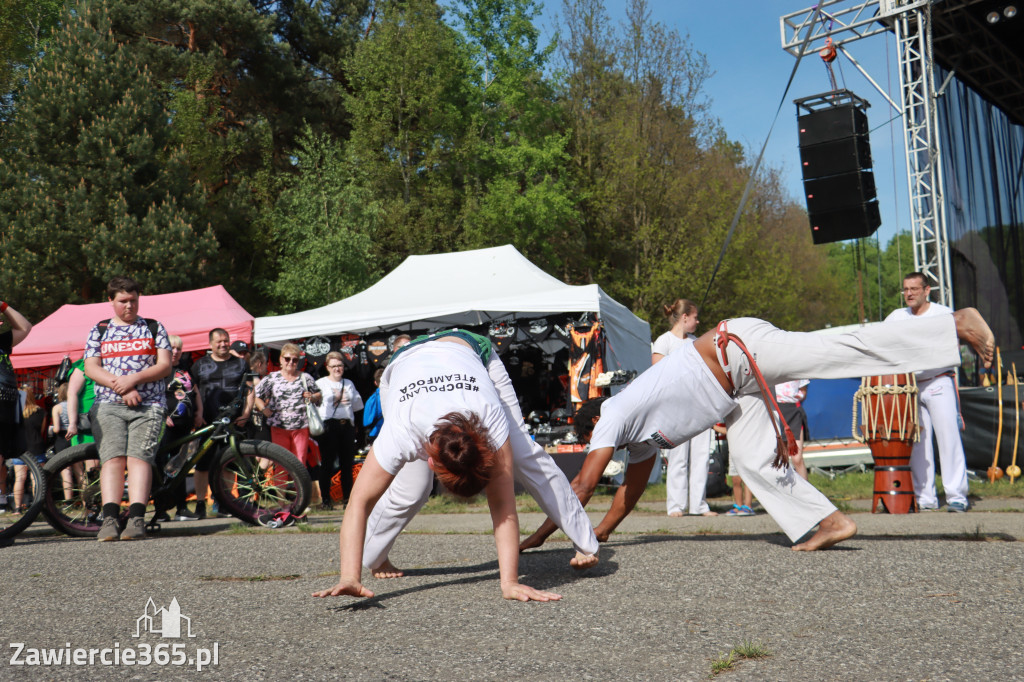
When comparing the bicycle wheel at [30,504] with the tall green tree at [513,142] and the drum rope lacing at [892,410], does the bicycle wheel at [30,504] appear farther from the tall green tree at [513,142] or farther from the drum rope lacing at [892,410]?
the tall green tree at [513,142]

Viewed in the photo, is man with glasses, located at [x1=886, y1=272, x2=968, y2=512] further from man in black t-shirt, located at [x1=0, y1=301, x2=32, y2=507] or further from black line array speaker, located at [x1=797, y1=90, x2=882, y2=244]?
black line array speaker, located at [x1=797, y1=90, x2=882, y2=244]

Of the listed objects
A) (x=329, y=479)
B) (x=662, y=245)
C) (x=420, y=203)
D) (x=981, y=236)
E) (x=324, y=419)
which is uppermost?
(x=420, y=203)

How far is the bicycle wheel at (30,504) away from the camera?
251 inches

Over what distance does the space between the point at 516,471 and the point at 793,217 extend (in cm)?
4013

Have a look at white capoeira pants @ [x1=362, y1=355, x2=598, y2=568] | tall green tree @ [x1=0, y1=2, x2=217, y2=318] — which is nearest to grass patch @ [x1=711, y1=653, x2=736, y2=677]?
white capoeira pants @ [x1=362, y1=355, x2=598, y2=568]

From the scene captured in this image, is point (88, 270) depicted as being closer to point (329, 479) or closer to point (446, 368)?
point (329, 479)

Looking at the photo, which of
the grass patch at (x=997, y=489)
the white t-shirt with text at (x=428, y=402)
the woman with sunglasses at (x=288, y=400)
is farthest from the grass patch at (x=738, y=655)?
the woman with sunglasses at (x=288, y=400)

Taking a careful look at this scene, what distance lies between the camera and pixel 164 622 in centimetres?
333

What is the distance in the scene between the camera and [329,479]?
10148 millimetres

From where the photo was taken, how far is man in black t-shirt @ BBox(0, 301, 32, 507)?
6.46m

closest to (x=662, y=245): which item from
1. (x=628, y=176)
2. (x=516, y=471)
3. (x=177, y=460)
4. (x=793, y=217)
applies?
(x=628, y=176)

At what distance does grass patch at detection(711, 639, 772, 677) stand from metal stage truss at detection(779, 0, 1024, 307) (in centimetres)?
1174

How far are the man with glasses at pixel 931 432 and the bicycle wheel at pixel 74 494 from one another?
629 cm

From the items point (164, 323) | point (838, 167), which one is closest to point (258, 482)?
point (164, 323)
